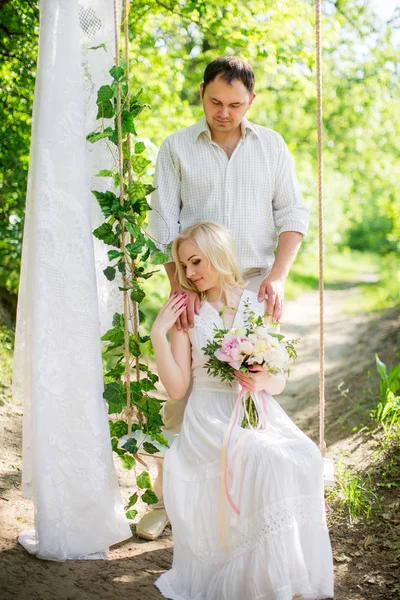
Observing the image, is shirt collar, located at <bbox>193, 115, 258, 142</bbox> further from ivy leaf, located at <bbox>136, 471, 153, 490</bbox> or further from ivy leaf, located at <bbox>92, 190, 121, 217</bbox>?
ivy leaf, located at <bbox>136, 471, 153, 490</bbox>

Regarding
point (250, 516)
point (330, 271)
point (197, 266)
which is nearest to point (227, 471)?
point (250, 516)

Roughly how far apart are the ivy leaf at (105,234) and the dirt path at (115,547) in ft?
4.43

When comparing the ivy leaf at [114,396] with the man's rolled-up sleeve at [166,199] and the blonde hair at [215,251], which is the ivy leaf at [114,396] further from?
the man's rolled-up sleeve at [166,199]

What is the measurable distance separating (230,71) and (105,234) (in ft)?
2.95

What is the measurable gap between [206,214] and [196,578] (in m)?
1.60

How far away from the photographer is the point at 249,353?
270 cm

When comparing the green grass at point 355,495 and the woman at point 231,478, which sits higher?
the woman at point 231,478

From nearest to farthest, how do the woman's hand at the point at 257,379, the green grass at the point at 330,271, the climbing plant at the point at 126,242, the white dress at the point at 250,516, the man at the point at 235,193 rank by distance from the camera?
the white dress at the point at 250,516
the woman's hand at the point at 257,379
the climbing plant at the point at 126,242
the man at the point at 235,193
the green grass at the point at 330,271

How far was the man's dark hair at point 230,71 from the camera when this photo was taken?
9.93 ft

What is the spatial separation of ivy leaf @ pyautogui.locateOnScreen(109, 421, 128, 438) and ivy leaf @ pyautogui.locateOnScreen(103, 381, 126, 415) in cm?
9

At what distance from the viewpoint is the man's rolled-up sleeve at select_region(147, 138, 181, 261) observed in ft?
10.8

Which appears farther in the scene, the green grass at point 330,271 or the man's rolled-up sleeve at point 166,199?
the green grass at point 330,271

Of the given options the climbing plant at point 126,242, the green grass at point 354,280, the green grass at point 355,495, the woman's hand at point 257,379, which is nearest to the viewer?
the woman's hand at point 257,379

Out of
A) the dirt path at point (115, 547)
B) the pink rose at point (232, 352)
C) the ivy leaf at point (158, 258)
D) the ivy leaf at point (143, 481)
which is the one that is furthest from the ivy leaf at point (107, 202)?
Result: the dirt path at point (115, 547)
